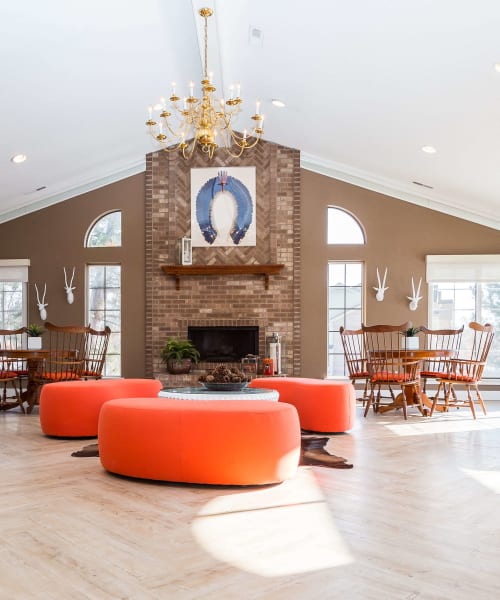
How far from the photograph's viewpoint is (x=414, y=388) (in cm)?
728

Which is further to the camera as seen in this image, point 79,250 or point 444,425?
point 79,250

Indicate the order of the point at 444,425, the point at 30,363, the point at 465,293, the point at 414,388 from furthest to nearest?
the point at 465,293 < the point at 30,363 < the point at 414,388 < the point at 444,425

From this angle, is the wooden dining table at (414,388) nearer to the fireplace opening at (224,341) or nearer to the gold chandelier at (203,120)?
Answer: the fireplace opening at (224,341)

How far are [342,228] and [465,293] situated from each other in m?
1.88

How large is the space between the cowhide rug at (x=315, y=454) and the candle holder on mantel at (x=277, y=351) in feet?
Answer: 9.66

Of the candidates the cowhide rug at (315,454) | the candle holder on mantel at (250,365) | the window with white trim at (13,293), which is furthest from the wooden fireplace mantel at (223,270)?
the cowhide rug at (315,454)

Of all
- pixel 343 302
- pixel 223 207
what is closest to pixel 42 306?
pixel 223 207

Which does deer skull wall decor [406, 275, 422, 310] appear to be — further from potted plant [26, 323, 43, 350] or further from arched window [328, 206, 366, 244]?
potted plant [26, 323, 43, 350]

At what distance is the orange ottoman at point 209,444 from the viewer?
3.93m

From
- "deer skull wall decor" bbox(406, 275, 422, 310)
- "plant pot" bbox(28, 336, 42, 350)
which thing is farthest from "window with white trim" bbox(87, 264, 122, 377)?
"deer skull wall decor" bbox(406, 275, 422, 310)

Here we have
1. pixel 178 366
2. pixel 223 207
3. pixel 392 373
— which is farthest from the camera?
pixel 223 207

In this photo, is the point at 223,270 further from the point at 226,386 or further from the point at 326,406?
the point at 226,386

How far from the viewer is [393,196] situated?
8.91 m

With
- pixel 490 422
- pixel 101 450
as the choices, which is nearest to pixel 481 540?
pixel 101 450
